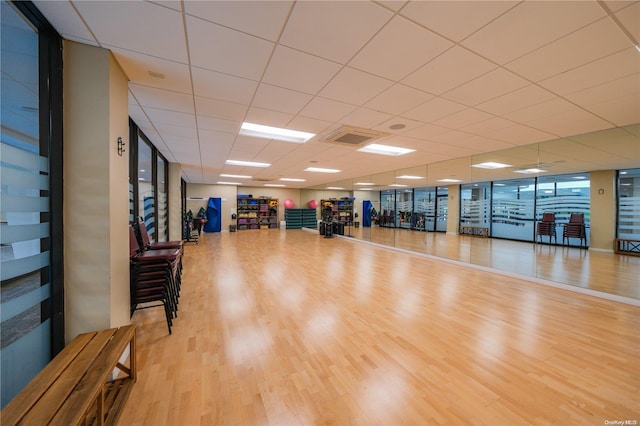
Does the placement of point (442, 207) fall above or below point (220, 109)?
below

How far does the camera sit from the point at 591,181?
7.08 meters

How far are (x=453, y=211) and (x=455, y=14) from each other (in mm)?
12142

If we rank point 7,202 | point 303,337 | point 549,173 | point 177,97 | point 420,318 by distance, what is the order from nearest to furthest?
point 7,202
point 303,337
point 177,97
point 420,318
point 549,173

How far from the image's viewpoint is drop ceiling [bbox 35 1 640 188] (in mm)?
1548

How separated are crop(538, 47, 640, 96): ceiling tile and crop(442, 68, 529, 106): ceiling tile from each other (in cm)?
30

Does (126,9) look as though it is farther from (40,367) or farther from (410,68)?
(40,367)

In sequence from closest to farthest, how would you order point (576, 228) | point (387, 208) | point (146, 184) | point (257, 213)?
point (146, 184), point (576, 228), point (257, 213), point (387, 208)

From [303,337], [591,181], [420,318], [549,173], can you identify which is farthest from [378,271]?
[591,181]

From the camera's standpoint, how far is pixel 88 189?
1.81m

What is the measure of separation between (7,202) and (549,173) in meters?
10.4

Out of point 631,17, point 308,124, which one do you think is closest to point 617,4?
point 631,17

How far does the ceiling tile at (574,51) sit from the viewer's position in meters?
1.73

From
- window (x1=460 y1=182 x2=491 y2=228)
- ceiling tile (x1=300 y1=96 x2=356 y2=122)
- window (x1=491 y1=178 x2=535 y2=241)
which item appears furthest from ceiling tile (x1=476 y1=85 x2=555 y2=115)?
window (x1=460 y1=182 x2=491 y2=228)

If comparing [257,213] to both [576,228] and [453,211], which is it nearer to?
[453,211]
